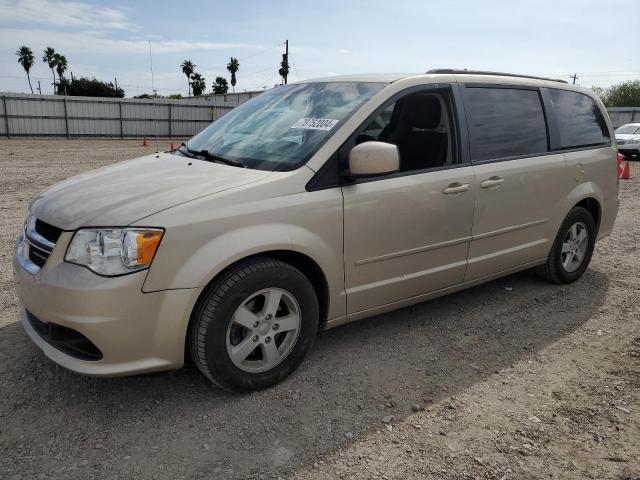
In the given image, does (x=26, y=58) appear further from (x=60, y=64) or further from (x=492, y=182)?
(x=492, y=182)

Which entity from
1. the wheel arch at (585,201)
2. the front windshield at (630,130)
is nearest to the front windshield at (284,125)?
the wheel arch at (585,201)

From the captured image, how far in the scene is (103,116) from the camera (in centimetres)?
2981

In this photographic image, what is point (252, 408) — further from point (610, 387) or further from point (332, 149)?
point (610, 387)

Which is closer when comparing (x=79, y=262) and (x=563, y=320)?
(x=79, y=262)

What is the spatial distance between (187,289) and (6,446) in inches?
42.9

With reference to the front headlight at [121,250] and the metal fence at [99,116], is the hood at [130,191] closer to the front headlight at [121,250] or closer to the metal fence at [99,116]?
the front headlight at [121,250]

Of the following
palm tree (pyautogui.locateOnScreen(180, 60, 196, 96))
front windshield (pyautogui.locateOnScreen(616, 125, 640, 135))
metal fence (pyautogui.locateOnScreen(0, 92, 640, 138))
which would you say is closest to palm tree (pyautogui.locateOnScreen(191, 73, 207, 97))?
palm tree (pyautogui.locateOnScreen(180, 60, 196, 96))

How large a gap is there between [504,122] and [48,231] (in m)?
3.19

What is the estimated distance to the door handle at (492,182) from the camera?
3703 mm

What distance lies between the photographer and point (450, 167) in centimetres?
357

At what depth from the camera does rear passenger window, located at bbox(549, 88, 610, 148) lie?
175 inches

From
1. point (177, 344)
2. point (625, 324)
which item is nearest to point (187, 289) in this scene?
point (177, 344)

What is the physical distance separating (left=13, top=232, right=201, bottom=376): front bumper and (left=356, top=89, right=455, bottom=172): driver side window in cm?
169

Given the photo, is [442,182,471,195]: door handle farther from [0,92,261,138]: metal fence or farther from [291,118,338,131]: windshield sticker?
[0,92,261,138]: metal fence
